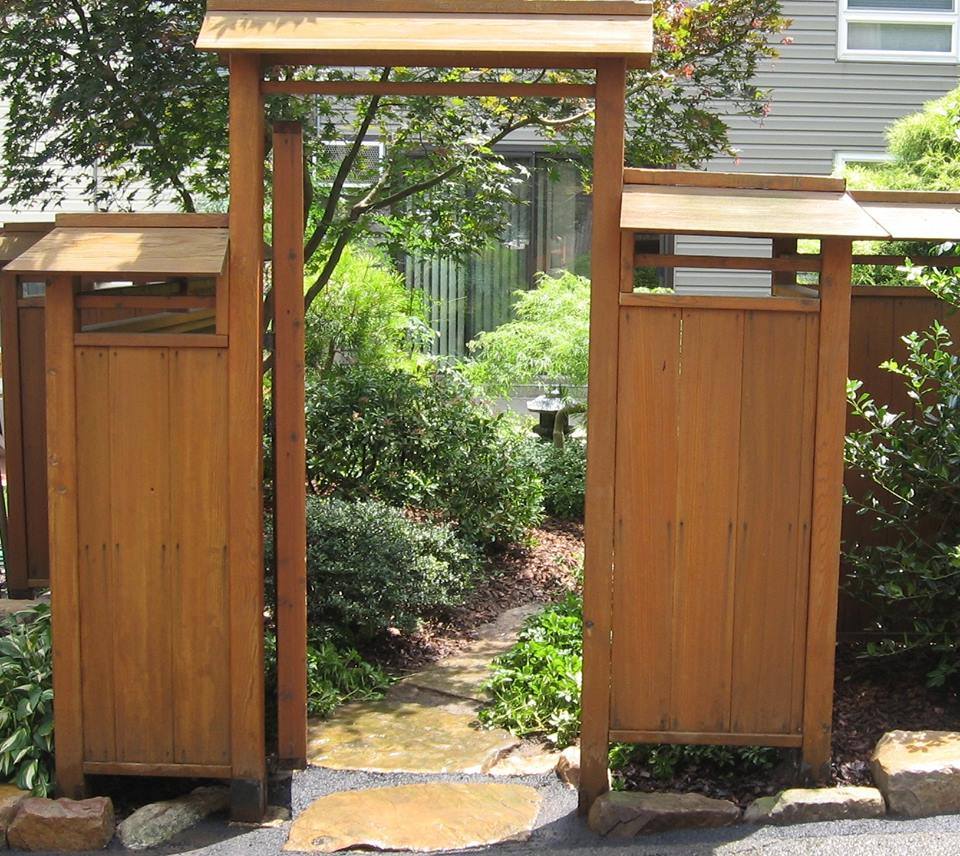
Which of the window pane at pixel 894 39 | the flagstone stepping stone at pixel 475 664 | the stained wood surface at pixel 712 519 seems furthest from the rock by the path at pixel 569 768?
the window pane at pixel 894 39

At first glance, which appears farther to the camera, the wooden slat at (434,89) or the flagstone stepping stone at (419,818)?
the wooden slat at (434,89)

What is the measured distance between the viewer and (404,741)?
16.1 ft

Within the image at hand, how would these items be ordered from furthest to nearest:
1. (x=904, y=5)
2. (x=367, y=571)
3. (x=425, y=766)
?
(x=904, y=5), (x=367, y=571), (x=425, y=766)

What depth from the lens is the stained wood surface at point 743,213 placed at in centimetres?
374

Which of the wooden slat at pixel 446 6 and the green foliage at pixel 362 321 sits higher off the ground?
the wooden slat at pixel 446 6

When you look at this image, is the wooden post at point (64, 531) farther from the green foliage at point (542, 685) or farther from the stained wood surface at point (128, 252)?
the green foliage at point (542, 685)

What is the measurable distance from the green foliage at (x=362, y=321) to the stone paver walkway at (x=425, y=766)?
3868 mm

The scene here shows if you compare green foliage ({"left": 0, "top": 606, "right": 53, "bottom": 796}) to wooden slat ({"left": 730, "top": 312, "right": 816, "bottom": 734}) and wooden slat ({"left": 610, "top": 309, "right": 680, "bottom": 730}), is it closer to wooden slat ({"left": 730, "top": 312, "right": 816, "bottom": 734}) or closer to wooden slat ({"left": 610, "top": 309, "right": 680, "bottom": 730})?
wooden slat ({"left": 610, "top": 309, "right": 680, "bottom": 730})

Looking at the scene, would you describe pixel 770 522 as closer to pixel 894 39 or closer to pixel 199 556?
pixel 199 556

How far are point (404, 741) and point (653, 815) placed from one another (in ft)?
4.43

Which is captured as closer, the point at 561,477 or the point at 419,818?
the point at 419,818

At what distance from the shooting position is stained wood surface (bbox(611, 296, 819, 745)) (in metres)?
3.93

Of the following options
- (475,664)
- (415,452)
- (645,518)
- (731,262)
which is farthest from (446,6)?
(415,452)

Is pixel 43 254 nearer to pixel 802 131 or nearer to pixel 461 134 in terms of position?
pixel 461 134
